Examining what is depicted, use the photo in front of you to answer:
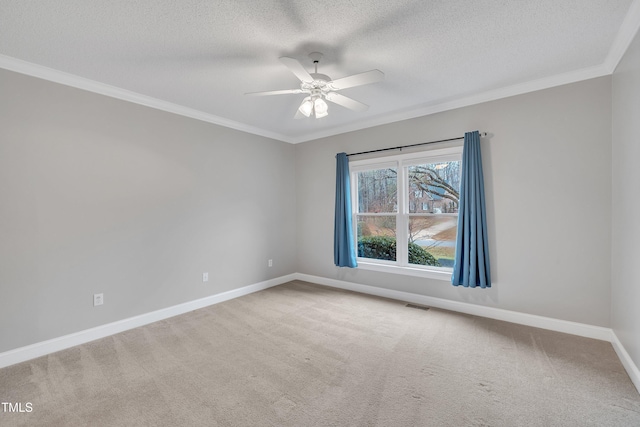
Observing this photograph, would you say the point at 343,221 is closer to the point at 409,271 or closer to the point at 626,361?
the point at 409,271

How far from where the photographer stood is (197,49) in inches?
→ 93.0

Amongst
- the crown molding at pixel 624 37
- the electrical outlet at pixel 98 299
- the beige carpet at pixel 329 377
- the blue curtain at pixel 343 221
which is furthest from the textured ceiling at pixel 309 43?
the beige carpet at pixel 329 377

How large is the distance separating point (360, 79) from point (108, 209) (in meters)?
2.93

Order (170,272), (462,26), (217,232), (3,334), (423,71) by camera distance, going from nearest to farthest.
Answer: (462,26) → (3,334) → (423,71) → (170,272) → (217,232)

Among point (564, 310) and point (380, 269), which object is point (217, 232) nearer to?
point (380, 269)

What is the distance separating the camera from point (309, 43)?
90.7 inches

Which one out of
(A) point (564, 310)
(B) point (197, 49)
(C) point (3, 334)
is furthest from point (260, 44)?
(A) point (564, 310)

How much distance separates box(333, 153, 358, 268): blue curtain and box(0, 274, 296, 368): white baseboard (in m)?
1.56

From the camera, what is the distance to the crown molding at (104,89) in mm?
2527

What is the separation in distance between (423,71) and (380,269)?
272 centimetres

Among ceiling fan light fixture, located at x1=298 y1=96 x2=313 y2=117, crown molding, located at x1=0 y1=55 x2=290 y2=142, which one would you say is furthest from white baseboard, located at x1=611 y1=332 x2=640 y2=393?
crown molding, located at x1=0 y1=55 x2=290 y2=142

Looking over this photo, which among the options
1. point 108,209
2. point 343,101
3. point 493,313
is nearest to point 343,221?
point 343,101

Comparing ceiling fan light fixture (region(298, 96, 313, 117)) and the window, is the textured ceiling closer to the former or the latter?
ceiling fan light fixture (region(298, 96, 313, 117))

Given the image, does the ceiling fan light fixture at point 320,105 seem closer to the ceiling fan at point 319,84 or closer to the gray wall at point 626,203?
the ceiling fan at point 319,84
